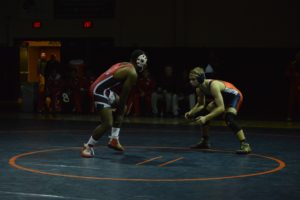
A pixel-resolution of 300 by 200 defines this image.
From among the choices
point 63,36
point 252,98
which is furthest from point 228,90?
point 63,36

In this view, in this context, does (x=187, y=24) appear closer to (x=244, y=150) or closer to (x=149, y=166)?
(x=244, y=150)

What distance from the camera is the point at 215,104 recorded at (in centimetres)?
984

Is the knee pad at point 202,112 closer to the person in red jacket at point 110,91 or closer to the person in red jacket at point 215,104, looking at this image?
the person in red jacket at point 215,104

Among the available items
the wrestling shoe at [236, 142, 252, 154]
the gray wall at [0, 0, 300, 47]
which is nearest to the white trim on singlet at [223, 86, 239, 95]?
the wrestling shoe at [236, 142, 252, 154]

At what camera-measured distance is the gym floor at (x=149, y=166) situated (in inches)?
249

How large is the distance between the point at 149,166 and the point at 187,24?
37.1 feet

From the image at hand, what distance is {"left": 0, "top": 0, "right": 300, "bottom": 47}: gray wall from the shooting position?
17891 millimetres

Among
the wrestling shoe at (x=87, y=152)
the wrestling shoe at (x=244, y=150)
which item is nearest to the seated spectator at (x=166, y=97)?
the wrestling shoe at (x=244, y=150)

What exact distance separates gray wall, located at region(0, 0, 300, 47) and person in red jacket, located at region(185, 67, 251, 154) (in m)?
8.38

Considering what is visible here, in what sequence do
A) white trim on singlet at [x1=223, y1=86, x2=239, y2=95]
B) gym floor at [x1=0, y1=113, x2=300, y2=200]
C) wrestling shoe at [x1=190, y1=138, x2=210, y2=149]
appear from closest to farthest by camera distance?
gym floor at [x1=0, y1=113, x2=300, y2=200] < white trim on singlet at [x1=223, y1=86, x2=239, y2=95] < wrestling shoe at [x1=190, y1=138, x2=210, y2=149]

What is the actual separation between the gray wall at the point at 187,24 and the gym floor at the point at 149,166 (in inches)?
222

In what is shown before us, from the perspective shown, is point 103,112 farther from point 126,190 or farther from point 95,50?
point 95,50

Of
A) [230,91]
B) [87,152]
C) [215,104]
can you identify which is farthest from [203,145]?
[87,152]

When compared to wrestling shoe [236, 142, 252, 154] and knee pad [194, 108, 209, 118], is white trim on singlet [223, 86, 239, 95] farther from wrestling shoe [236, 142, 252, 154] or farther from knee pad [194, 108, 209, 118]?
wrestling shoe [236, 142, 252, 154]
